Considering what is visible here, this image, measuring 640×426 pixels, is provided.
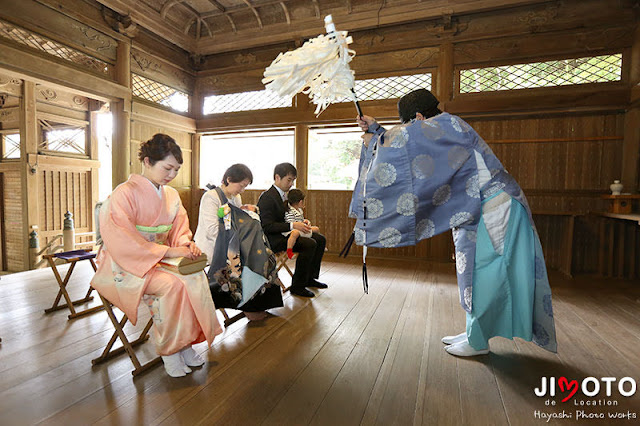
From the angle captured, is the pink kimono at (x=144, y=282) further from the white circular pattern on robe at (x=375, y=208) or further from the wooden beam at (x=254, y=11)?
the wooden beam at (x=254, y=11)

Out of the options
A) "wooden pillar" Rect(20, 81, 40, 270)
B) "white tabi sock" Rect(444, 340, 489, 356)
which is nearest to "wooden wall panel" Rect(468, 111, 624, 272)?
"white tabi sock" Rect(444, 340, 489, 356)

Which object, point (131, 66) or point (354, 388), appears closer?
point (354, 388)

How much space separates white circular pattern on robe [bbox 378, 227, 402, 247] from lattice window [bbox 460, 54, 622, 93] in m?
4.12

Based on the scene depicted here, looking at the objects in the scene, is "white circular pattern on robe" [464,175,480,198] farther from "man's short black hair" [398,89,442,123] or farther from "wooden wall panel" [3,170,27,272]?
"wooden wall panel" [3,170,27,272]


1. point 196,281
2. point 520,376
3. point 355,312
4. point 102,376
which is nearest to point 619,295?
point 520,376

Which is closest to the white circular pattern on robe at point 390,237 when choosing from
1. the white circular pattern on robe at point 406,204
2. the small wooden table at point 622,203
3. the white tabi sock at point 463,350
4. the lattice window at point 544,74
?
the white circular pattern on robe at point 406,204

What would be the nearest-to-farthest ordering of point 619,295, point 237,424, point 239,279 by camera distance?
1. point 237,424
2. point 239,279
3. point 619,295

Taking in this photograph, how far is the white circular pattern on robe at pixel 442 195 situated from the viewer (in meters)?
1.82

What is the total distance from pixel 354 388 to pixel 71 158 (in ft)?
25.6

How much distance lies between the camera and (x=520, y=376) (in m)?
1.86

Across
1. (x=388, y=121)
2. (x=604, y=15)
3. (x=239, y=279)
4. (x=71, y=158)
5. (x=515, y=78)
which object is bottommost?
(x=239, y=279)

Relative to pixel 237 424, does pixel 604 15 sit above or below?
above

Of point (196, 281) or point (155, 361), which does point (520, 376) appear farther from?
point (155, 361)

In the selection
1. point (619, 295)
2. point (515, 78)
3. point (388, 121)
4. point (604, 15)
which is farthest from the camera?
point (388, 121)
